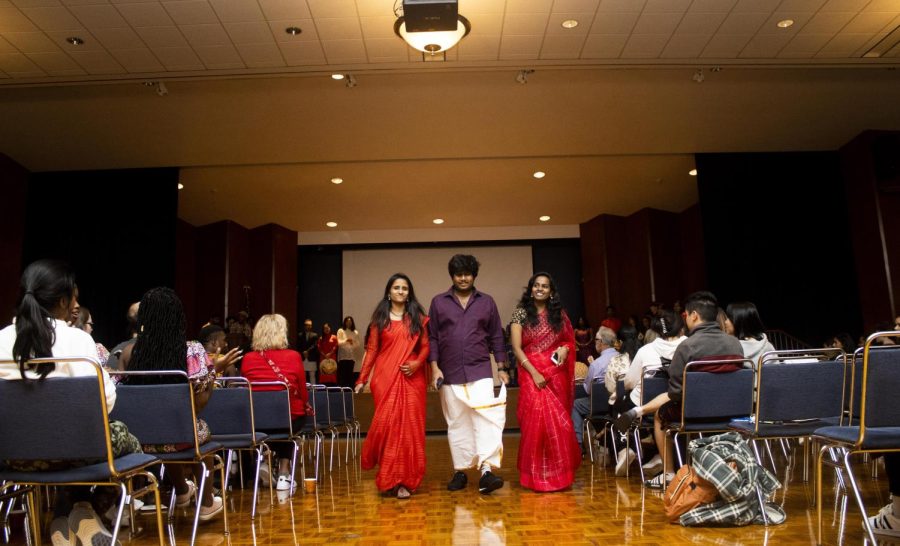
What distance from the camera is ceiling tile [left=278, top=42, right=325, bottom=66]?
614cm

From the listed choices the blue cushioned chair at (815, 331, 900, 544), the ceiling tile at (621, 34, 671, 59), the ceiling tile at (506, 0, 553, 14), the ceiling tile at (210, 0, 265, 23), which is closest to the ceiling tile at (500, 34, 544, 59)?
the ceiling tile at (506, 0, 553, 14)

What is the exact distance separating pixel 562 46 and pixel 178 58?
3.65 metres

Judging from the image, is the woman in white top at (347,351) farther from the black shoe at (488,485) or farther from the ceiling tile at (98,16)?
the black shoe at (488,485)

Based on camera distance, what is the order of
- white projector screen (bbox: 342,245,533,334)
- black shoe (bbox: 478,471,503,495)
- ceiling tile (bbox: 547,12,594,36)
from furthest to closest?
white projector screen (bbox: 342,245,533,334) < ceiling tile (bbox: 547,12,594,36) < black shoe (bbox: 478,471,503,495)

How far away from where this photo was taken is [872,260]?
8.78 m

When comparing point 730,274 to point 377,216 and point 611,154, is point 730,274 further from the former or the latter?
point 377,216

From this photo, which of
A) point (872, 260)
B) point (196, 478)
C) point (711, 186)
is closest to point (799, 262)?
point (872, 260)

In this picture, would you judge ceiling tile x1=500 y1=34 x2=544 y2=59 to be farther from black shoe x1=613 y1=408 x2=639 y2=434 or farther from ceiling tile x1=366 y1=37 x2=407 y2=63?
black shoe x1=613 y1=408 x2=639 y2=434

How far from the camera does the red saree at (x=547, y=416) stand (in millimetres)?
4094

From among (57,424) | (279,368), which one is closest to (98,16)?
(279,368)

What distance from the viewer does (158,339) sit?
2996 millimetres

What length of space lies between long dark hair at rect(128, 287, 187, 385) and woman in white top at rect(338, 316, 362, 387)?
368 inches

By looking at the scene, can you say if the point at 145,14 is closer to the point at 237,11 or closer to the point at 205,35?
the point at 205,35

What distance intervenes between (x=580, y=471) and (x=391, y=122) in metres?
4.97
